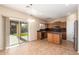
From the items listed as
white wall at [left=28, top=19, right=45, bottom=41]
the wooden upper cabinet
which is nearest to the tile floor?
white wall at [left=28, top=19, right=45, bottom=41]

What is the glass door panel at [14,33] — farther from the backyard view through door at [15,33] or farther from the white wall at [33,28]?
the white wall at [33,28]

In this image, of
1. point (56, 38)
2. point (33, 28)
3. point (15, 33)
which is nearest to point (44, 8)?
point (15, 33)

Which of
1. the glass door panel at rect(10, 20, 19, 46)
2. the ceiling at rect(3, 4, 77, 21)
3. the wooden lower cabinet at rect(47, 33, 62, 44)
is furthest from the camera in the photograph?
the wooden lower cabinet at rect(47, 33, 62, 44)

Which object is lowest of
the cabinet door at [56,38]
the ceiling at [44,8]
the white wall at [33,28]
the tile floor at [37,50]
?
the tile floor at [37,50]

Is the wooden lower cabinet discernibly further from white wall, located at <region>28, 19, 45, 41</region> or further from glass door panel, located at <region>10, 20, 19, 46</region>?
glass door panel, located at <region>10, 20, 19, 46</region>

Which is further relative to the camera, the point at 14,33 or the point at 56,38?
the point at 56,38

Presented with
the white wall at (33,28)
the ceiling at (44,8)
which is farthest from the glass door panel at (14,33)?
the white wall at (33,28)

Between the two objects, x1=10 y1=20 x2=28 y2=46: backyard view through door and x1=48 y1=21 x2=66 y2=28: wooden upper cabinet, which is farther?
x1=48 y1=21 x2=66 y2=28: wooden upper cabinet

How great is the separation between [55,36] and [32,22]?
1.94 m

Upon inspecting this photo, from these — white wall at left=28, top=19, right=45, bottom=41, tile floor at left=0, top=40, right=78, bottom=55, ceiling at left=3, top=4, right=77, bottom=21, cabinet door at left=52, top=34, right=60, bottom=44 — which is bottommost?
tile floor at left=0, top=40, right=78, bottom=55

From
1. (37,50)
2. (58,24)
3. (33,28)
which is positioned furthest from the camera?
(58,24)

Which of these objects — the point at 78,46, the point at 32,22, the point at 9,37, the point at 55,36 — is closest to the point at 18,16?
the point at 9,37

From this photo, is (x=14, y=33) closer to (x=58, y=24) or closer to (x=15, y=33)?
(x=15, y=33)

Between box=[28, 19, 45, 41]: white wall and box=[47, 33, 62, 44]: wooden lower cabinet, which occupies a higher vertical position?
box=[28, 19, 45, 41]: white wall
